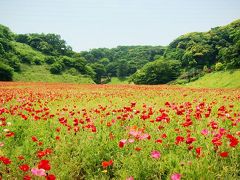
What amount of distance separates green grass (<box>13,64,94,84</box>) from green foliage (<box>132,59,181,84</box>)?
859 inches

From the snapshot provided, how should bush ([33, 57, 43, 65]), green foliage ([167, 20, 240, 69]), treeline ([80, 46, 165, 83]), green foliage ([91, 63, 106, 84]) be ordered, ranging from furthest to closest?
treeline ([80, 46, 165, 83])
green foliage ([91, 63, 106, 84])
green foliage ([167, 20, 240, 69])
bush ([33, 57, 43, 65])

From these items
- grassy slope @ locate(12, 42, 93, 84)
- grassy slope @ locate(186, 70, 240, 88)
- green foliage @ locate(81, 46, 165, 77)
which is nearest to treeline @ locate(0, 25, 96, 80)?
grassy slope @ locate(12, 42, 93, 84)

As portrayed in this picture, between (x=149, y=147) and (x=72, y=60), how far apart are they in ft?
314

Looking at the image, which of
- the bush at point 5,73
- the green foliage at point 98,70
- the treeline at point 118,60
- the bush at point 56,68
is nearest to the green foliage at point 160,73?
the bush at point 56,68

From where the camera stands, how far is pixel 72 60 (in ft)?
323

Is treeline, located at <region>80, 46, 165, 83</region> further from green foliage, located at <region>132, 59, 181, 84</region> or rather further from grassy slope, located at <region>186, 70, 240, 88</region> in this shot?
grassy slope, located at <region>186, 70, 240, 88</region>

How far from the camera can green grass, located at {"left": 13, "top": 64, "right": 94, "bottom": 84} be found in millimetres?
71250

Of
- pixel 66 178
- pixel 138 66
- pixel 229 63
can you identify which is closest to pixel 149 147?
pixel 66 178

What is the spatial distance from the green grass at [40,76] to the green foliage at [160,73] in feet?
71.6

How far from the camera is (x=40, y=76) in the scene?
7431 cm

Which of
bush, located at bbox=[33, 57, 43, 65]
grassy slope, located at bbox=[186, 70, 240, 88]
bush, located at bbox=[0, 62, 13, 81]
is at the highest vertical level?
bush, located at bbox=[33, 57, 43, 65]

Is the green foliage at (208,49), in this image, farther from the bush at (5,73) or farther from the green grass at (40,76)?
the bush at (5,73)

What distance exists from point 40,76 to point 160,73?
39321 millimetres

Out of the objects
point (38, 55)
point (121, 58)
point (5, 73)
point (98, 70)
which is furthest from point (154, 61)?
point (121, 58)
